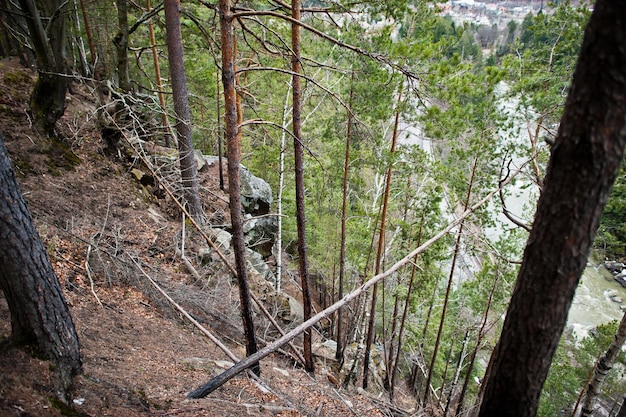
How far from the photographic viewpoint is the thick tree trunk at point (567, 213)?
50.4 inches

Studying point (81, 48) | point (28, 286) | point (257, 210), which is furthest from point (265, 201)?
point (28, 286)

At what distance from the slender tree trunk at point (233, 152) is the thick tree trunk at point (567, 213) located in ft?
10.3

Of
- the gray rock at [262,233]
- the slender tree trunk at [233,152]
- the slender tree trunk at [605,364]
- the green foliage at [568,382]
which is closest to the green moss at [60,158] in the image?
the slender tree trunk at [233,152]

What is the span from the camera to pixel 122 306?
516 centimetres

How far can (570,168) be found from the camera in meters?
1.45

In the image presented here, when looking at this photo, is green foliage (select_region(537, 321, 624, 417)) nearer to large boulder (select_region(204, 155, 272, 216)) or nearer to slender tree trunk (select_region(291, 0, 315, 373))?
slender tree trunk (select_region(291, 0, 315, 373))

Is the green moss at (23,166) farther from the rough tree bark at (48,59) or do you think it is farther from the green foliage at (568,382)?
the green foliage at (568,382)

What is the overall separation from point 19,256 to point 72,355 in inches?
40.4

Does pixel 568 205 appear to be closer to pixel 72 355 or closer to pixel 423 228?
pixel 72 355

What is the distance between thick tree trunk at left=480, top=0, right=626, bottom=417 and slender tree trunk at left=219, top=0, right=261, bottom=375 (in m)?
3.15

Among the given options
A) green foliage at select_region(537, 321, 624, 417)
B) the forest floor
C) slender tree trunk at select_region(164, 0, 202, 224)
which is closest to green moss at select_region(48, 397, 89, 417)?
the forest floor

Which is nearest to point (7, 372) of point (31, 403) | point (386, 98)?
point (31, 403)

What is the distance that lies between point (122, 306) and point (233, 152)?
310cm

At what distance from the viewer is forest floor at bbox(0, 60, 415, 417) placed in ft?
9.80
